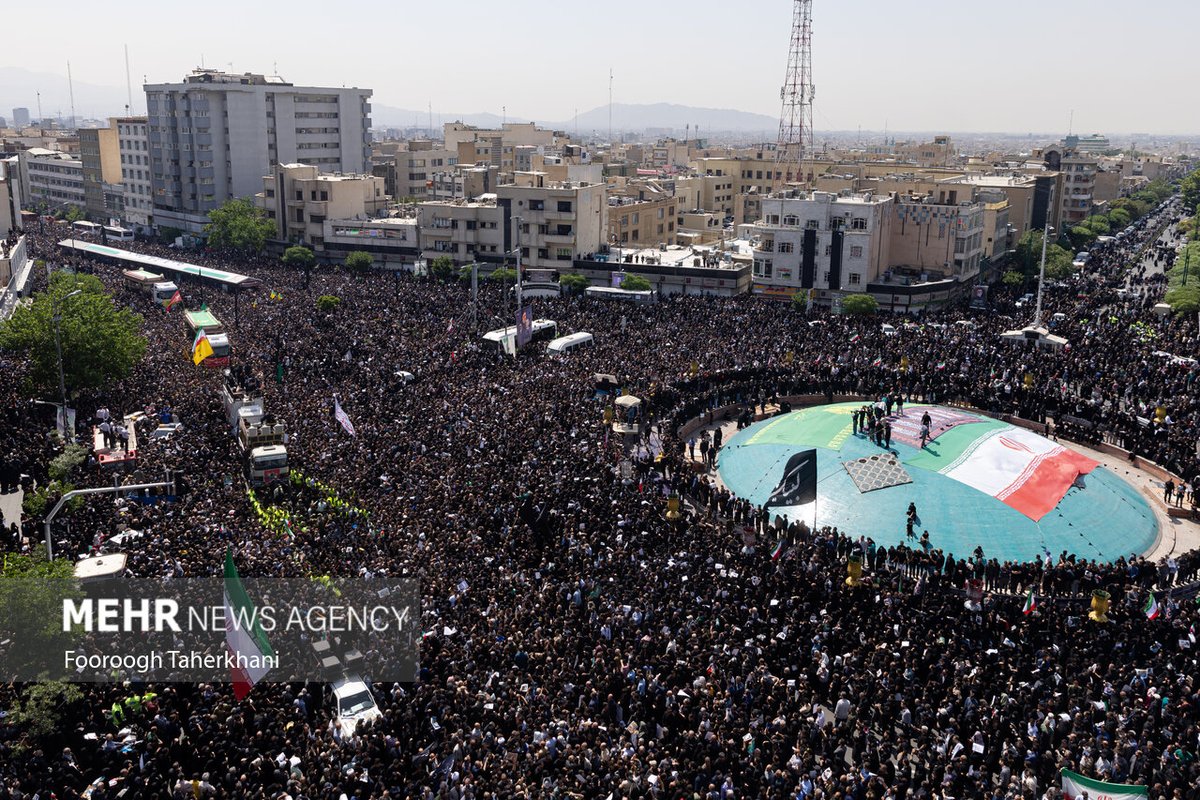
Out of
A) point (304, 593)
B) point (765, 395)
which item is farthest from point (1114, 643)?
point (765, 395)

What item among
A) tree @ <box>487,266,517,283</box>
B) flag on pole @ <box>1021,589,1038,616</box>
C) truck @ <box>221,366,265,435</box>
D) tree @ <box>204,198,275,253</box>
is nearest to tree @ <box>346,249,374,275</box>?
tree @ <box>204,198,275,253</box>

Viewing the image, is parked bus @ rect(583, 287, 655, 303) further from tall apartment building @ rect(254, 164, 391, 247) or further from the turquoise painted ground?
the turquoise painted ground

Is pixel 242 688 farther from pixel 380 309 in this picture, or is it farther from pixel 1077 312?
pixel 1077 312

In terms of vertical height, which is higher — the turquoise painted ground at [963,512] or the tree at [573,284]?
the tree at [573,284]

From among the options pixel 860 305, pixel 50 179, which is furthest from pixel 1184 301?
pixel 50 179

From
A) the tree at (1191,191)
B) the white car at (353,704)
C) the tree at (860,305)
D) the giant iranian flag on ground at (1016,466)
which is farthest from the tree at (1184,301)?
the tree at (1191,191)

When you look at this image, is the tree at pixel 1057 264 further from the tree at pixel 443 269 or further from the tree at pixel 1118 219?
the tree at pixel 443 269

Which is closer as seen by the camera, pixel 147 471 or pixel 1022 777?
pixel 1022 777

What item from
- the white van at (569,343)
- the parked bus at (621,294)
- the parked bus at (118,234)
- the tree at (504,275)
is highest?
the parked bus at (118,234)
